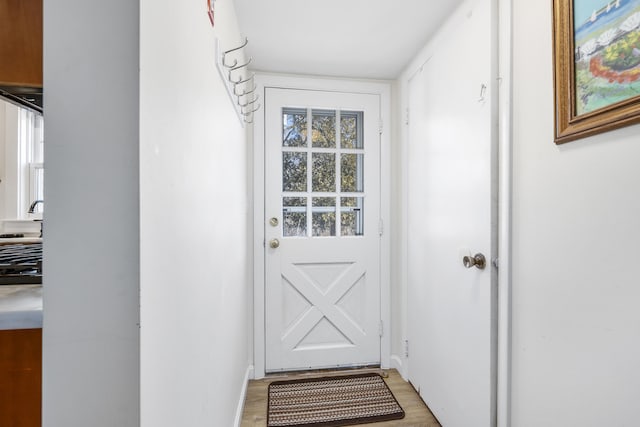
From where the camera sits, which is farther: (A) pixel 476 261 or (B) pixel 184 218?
(A) pixel 476 261

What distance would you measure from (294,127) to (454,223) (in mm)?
1287

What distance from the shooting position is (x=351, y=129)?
7.43 ft

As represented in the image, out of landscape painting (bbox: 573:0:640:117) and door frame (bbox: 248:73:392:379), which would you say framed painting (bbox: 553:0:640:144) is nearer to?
landscape painting (bbox: 573:0:640:117)

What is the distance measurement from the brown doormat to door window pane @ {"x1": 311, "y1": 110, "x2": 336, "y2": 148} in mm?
1660

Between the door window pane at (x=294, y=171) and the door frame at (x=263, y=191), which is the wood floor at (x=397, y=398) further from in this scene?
the door window pane at (x=294, y=171)

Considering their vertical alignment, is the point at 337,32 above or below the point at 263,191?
above

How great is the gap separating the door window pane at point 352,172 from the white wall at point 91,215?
1818mm

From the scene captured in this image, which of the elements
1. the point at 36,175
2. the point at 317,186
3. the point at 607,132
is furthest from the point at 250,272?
the point at 607,132

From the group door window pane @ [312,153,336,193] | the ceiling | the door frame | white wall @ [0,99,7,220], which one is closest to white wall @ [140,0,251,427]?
the ceiling

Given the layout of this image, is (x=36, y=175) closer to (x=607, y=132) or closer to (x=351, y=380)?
(x=351, y=380)

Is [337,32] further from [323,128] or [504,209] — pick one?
[504,209]

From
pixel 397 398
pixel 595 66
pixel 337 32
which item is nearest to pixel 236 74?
pixel 337 32

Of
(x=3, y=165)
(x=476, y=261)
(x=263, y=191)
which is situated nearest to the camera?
(x=476, y=261)

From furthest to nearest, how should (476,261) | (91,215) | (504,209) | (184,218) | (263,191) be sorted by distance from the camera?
(263,191), (476,261), (504,209), (184,218), (91,215)
